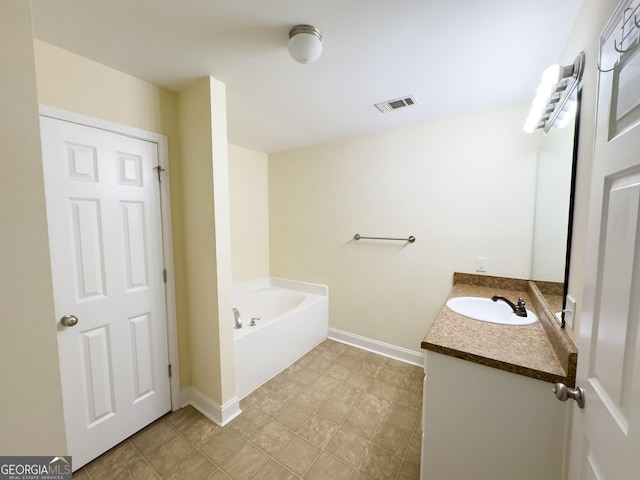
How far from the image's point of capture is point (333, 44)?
1296 mm

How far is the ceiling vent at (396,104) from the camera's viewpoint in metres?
1.88

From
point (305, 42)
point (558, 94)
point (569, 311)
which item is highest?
point (305, 42)

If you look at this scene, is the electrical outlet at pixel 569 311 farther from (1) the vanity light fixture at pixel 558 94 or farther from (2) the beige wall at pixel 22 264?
(2) the beige wall at pixel 22 264

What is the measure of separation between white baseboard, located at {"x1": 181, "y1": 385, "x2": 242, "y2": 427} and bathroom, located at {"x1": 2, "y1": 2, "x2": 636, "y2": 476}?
0.18ft

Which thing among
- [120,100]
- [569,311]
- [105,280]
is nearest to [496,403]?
[569,311]

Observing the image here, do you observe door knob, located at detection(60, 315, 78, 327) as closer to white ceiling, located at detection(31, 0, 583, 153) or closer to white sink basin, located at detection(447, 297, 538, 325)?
white ceiling, located at detection(31, 0, 583, 153)

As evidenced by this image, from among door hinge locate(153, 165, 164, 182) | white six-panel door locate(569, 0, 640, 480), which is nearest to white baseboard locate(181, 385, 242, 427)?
door hinge locate(153, 165, 164, 182)

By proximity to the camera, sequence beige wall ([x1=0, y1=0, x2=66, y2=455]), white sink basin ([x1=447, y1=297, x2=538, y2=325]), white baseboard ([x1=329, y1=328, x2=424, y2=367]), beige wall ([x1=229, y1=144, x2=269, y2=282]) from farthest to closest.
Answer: beige wall ([x1=229, y1=144, x2=269, y2=282]), white baseboard ([x1=329, y1=328, x2=424, y2=367]), white sink basin ([x1=447, y1=297, x2=538, y2=325]), beige wall ([x1=0, y1=0, x2=66, y2=455])

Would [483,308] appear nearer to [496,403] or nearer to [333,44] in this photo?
[496,403]

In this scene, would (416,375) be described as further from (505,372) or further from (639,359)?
(639,359)

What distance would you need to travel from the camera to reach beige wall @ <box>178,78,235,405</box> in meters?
1.62

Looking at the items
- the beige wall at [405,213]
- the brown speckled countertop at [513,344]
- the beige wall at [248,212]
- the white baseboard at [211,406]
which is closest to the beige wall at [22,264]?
the white baseboard at [211,406]

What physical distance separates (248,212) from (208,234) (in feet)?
4.81

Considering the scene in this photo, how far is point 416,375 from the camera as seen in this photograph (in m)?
2.26
